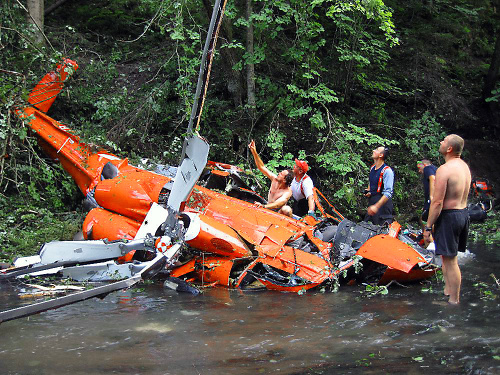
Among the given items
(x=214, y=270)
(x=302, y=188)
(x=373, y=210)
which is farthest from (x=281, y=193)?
(x=214, y=270)

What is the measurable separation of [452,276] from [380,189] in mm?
2557

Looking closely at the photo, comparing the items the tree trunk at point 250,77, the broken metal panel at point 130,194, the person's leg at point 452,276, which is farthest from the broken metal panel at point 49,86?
the person's leg at point 452,276

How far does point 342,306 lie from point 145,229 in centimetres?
282

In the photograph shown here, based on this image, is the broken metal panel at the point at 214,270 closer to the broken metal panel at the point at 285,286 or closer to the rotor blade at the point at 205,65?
the broken metal panel at the point at 285,286

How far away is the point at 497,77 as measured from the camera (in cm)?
1504

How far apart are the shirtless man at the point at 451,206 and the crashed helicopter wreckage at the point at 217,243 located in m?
0.75

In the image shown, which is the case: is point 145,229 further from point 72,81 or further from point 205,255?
point 72,81

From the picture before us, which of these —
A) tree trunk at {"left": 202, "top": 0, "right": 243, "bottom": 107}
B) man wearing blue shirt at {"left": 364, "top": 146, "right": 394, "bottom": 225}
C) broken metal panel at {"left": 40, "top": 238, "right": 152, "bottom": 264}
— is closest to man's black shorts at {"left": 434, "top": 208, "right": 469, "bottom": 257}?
man wearing blue shirt at {"left": 364, "top": 146, "right": 394, "bottom": 225}

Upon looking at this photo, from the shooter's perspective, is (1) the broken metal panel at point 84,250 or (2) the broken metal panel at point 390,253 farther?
(1) the broken metal panel at point 84,250

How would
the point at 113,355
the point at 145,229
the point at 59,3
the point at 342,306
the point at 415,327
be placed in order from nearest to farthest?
the point at 113,355
the point at 415,327
the point at 342,306
the point at 145,229
the point at 59,3

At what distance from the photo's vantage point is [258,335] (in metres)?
4.85

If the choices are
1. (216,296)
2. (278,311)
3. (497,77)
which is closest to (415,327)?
(278,311)

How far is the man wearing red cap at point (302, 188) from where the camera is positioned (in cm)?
889

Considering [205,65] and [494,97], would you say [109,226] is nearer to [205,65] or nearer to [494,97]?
[205,65]
